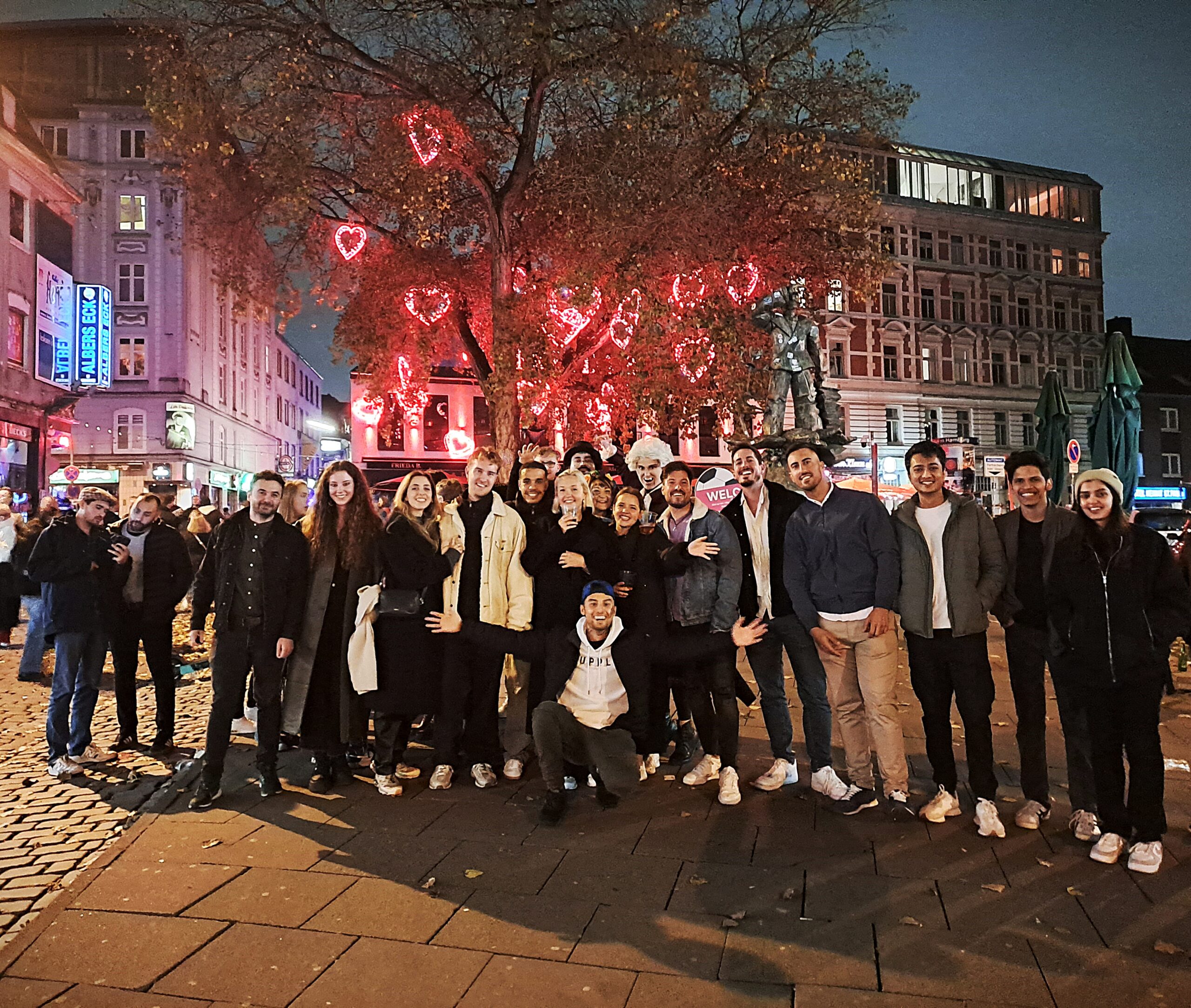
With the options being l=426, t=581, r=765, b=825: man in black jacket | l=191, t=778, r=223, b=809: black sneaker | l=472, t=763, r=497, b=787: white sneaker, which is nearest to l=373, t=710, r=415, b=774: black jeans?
l=472, t=763, r=497, b=787: white sneaker

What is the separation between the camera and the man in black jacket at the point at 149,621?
20.9 ft

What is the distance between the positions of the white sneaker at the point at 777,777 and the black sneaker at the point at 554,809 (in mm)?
1222

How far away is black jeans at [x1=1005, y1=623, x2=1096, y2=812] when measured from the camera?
15.0 feet

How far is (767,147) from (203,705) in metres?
12.3

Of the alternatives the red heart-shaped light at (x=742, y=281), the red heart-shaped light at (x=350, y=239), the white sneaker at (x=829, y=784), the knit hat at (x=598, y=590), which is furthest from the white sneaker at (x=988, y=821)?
the red heart-shaped light at (x=350, y=239)

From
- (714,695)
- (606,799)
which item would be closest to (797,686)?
(714,695)

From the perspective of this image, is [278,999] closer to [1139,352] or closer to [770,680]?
[770,680]

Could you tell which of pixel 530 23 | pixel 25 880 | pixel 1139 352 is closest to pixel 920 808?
pixel 25 880

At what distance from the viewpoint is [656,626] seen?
5277 mm

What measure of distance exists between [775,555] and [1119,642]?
74.0 inches

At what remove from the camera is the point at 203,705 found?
26.9 ft

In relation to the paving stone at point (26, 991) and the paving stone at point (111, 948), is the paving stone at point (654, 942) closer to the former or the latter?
the paving stone at point (111, 948)

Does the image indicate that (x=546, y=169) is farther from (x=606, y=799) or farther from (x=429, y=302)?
(x=606, y=799)

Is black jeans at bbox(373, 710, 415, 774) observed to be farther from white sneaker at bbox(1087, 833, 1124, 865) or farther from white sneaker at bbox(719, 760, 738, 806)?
white sneaker at bbox(1087, 833, 1124, 865)
